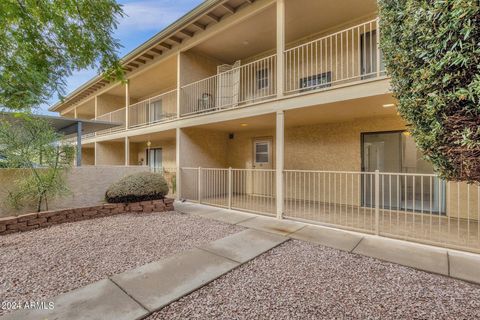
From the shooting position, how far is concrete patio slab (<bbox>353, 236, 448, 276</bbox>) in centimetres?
361

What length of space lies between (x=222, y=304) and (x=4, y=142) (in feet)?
21.8

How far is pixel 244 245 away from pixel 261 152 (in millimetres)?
6278

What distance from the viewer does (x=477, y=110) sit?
1.70 metres

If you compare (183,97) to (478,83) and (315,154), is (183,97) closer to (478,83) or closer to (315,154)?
(315,154)

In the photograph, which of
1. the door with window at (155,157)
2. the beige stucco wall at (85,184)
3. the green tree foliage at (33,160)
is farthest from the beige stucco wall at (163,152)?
the green tree foliage at (33,160)

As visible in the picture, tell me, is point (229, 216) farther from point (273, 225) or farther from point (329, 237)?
point (329, 237)

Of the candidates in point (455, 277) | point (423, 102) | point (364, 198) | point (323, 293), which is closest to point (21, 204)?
point (323, 293)

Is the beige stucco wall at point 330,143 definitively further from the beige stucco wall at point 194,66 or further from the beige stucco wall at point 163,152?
the beige stucco wall at point 163,152

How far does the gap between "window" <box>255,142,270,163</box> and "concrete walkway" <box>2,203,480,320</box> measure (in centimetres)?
465

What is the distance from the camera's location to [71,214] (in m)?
6.32

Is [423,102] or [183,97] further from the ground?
[183,97]

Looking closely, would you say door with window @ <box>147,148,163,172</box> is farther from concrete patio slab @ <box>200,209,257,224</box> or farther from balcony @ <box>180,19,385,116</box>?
concrete patio slab @ <box>200,209,257,224</box>

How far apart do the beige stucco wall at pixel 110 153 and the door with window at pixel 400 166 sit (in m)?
14.5

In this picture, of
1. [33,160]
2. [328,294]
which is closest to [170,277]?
[328,294]
